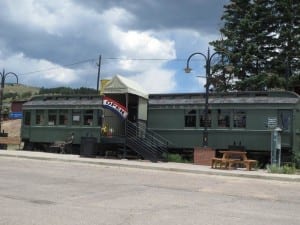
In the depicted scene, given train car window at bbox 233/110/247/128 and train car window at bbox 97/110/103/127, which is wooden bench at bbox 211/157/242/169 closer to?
train car window at bbox 233/110/247/128

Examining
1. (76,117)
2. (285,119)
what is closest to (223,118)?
(285,119)

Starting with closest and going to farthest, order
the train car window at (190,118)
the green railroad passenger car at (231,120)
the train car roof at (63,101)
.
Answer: the green railroad passenger car at (231,120), the train car window at (190,118), the train car roof at (63,101)

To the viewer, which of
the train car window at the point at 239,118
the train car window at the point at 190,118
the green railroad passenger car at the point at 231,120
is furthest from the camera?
the train car window at the point at 190,118

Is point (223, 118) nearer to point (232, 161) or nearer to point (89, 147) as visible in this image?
point (232, 161)

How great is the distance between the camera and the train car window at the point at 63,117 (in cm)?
3566

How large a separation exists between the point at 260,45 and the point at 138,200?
3518 centimetres

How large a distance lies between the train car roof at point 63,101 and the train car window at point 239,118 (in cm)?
863

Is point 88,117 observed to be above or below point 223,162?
above

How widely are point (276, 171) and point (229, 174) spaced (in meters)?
2.50

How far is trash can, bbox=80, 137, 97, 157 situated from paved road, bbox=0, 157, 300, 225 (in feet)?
33.1

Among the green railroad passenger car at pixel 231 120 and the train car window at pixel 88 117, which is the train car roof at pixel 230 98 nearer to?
the green railroad passenger car at pixel 231 120

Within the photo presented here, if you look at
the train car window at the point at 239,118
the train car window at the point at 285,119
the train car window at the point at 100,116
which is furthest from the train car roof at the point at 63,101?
the train car window at the point at 285,119

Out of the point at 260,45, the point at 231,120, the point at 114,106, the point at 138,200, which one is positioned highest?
the point at 260,45

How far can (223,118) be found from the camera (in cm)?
3028
